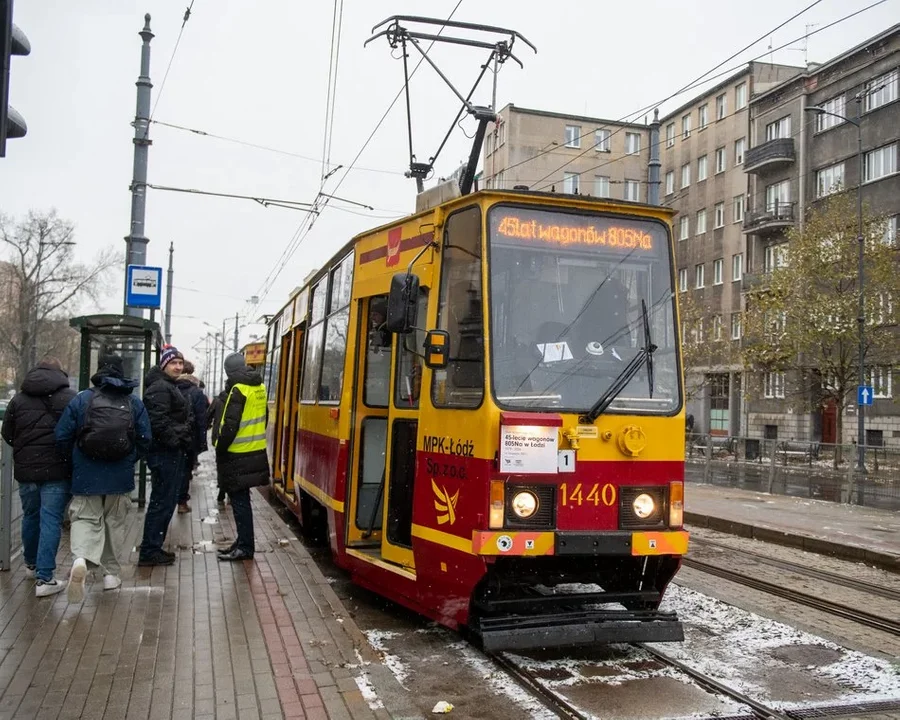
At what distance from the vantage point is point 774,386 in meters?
40.4

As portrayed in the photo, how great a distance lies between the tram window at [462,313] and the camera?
19.9 ft

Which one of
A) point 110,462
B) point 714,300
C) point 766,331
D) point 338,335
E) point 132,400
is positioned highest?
point 714,300

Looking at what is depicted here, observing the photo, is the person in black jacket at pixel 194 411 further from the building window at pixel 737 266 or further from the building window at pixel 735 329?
the building window at pixel 737 266

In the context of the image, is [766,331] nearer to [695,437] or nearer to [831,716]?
[695,437]

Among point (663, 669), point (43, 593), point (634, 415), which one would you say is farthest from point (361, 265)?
point (663, 669)

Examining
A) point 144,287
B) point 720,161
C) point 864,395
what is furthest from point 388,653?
point 720,161

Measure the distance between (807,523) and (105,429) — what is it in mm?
10845

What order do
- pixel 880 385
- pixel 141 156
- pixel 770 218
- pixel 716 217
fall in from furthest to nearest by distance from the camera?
1. pixel 716 217
2. pixel 770 218
3. pixel 880 385
4. pixel 141 156

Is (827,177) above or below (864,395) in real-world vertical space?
above

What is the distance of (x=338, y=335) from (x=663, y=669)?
419 centimetres

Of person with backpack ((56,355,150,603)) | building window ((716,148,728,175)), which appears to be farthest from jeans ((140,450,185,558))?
building window ((716,148,728,175))

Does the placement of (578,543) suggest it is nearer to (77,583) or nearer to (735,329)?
(77,583)

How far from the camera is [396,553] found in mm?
6793

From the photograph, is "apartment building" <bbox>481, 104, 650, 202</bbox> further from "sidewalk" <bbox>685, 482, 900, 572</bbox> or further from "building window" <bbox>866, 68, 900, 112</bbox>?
"sidewalk" <bbox>685, 482, 900, 572</bbox>
